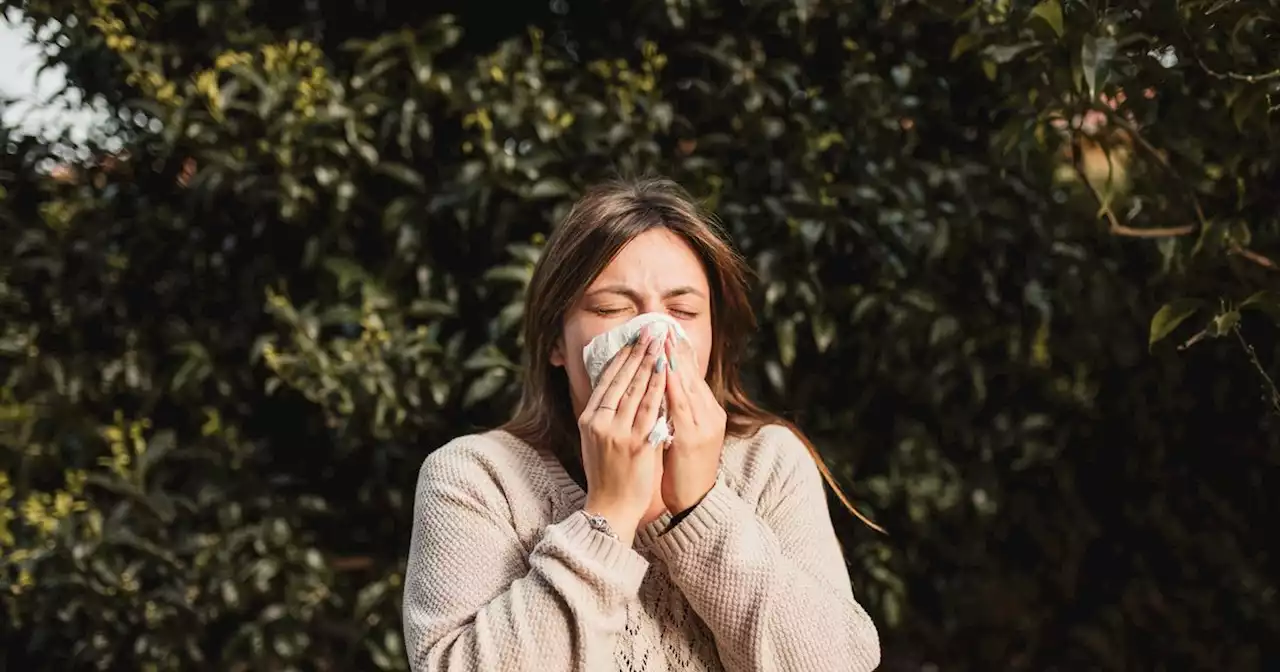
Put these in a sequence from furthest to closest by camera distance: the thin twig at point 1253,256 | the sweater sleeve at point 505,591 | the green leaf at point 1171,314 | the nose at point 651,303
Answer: the thin twig at point 1253,256 < the green leaf at point 1171,314 < the nose at point 651,303 < the sweater sleeve at point 505,591

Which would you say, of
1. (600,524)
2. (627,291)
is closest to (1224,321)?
(627,291)

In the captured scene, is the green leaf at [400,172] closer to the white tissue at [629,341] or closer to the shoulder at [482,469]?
the shoulder at [482,469]

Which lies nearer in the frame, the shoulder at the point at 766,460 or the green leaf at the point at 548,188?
the shoulder at the point at 766,460

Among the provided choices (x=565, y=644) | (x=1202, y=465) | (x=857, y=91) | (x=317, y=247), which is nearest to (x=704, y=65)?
(x=857, y=91)

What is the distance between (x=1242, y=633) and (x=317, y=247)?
7.76 feet

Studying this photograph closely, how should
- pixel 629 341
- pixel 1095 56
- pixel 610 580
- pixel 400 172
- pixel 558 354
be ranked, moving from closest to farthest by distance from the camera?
pixel 610 580, pixel 629 341, pixel 558 354, pixel 1095 56, pixel 400 172

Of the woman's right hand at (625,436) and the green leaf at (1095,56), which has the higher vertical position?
the green leaf at (1095,56)

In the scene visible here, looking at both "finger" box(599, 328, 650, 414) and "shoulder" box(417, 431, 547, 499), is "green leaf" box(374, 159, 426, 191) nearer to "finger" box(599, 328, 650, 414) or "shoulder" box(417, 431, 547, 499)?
"shoulder" box(417, 431, 547, 499)

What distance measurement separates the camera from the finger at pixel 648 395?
60.5 inches

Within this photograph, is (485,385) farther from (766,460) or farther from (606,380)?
(606,380)

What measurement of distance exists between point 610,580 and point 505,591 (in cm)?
17

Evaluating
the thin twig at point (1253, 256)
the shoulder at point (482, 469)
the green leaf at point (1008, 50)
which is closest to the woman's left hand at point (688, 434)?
the shoulder at point (482, 469)

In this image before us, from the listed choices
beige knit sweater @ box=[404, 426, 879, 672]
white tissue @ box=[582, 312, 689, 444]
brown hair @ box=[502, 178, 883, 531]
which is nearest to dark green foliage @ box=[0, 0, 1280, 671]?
brown hair @ box=[502, 178, 883, 531]

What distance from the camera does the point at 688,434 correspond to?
158 centimetres
